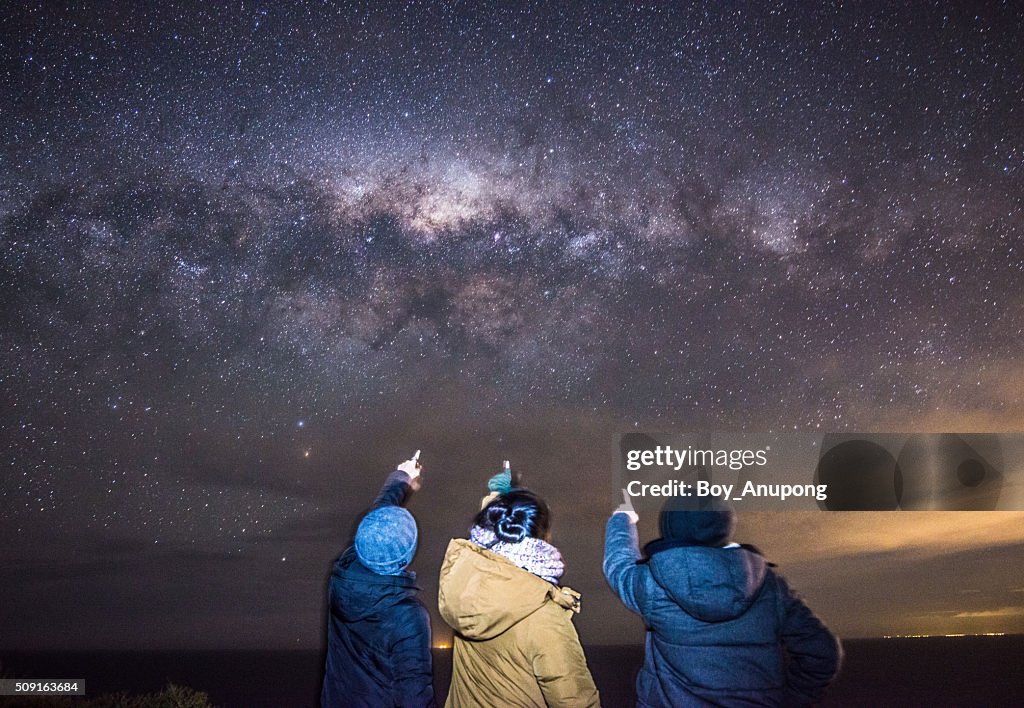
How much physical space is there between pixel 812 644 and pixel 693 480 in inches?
36.3

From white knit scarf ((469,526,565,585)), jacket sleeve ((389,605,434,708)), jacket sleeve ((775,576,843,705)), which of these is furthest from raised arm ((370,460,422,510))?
jacket sleeve ((775,576,843,705))

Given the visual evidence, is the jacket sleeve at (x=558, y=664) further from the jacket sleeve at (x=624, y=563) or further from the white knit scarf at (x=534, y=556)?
the jacket sleeve at (x=624, y=563)

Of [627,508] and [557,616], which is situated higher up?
[627,508]

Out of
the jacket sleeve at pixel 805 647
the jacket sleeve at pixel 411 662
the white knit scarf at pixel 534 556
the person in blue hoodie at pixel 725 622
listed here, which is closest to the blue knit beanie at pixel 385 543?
the jacket sleeve at pixel 411 662

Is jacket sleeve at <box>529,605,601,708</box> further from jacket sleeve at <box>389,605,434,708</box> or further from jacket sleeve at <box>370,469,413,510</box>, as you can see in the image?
jacket sleeve at <box>370,469,413,510</box>

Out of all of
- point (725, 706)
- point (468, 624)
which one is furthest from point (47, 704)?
point (725, 706)

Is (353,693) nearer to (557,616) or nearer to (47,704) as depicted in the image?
(557,616)

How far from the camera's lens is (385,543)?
11.9 ft

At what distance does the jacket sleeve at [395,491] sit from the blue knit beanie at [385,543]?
0.33 meters

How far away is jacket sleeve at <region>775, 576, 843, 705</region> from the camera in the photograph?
3.38 meters

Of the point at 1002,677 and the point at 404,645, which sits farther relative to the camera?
the point at 1002,677

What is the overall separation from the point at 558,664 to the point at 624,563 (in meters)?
0.68

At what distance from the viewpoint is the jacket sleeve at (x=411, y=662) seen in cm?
355

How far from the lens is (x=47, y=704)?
709cm
